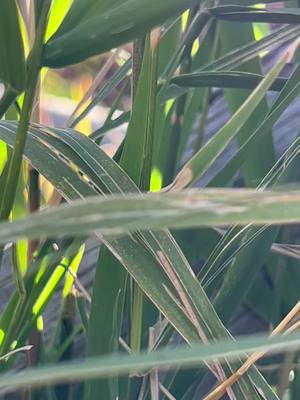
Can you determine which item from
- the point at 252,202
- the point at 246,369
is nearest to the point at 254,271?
the point at 246,369

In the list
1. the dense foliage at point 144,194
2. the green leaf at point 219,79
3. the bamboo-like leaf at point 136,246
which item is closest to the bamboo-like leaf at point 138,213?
the dense foliage at point 144,194

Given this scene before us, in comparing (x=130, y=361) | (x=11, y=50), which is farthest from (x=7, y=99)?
(x=130, y=361)

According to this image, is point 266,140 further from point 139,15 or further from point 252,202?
point 252,202

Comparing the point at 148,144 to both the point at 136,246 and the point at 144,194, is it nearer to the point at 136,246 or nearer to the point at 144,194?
the point at 136,246

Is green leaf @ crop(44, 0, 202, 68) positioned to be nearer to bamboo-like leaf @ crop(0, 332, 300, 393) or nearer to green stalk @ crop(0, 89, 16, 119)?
green stalk @ crop(0, 89, 16, 119)

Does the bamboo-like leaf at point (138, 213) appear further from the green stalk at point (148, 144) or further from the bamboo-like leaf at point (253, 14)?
the bamboo-like leaf at point (253, 14)

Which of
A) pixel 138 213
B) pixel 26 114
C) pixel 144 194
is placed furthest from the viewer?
pixel 26 114

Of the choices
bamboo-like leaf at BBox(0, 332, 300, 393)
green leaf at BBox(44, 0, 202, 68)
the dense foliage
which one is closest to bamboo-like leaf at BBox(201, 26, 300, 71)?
the dense foliage

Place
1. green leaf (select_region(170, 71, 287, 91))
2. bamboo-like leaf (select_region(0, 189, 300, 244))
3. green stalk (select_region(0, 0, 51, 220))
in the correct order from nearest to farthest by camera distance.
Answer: bamboo-like leaf (select_region(0, 189, 300, 244)), green stalk (select_region(0, 0, 51, 220)), green leaf (select_region(170, 71, 287, 91))
